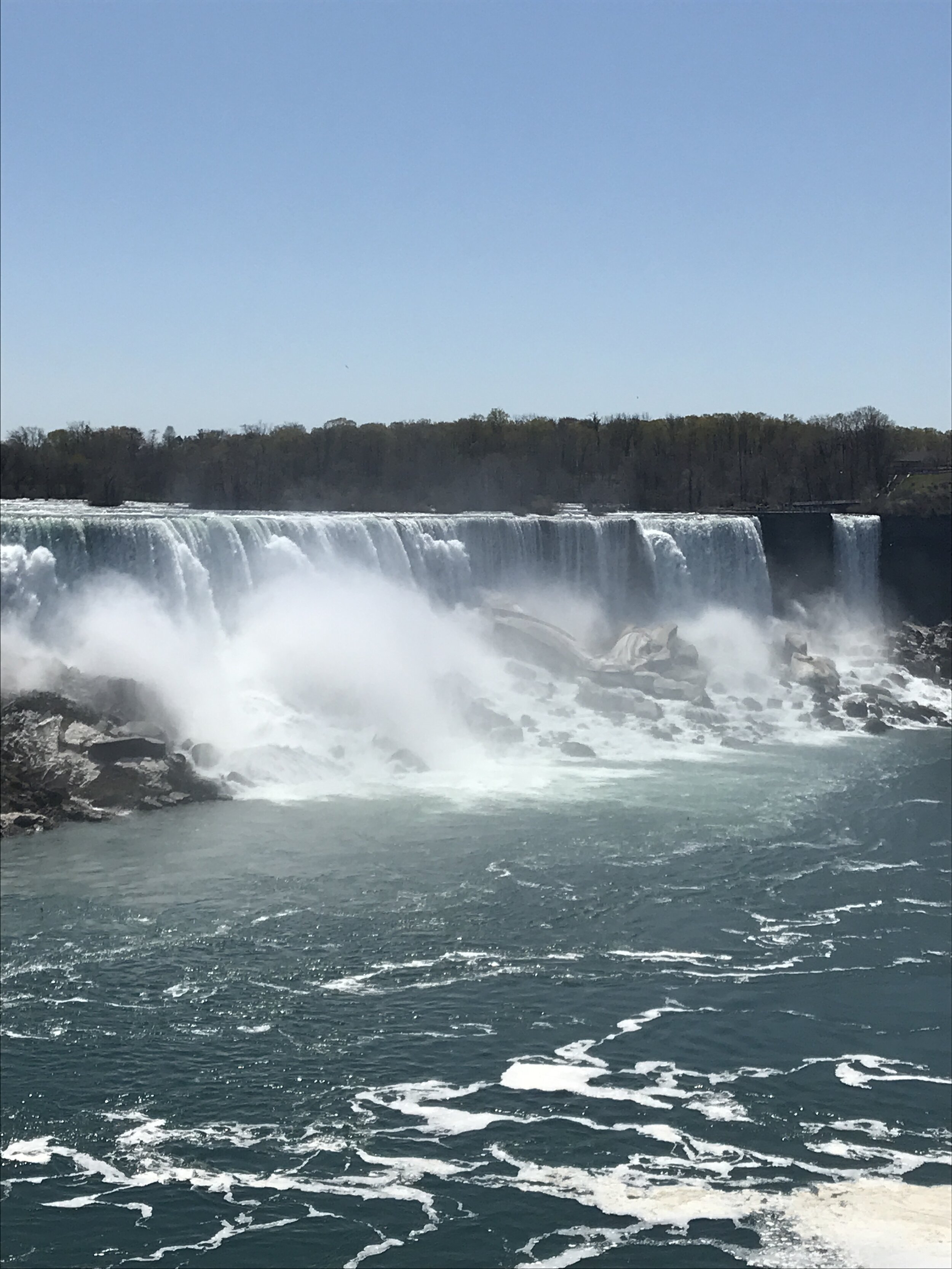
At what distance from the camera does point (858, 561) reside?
55219 mm

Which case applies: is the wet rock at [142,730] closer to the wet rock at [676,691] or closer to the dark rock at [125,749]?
the dark rock at [125,749]

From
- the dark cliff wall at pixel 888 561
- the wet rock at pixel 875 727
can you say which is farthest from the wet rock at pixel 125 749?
the dark cliff wall at pixel 888 561

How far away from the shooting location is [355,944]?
20469 mm

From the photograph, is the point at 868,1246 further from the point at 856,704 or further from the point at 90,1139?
the point at 856,704

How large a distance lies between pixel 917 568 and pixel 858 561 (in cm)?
300

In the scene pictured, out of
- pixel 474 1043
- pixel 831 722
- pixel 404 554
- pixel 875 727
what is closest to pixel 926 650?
pixel 875 727

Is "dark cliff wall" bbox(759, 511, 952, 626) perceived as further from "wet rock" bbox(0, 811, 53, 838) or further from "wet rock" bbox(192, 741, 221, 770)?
"wet rock" bbox(0, 811, 53, 838)

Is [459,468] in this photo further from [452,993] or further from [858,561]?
[452,993]

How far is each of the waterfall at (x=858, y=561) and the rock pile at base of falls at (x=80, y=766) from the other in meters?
32.8

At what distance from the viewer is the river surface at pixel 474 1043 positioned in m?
13.3

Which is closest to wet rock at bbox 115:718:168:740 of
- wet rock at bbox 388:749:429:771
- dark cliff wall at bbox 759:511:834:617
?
wet rock at bbox 388:749:429:771

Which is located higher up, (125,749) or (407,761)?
(125,749)

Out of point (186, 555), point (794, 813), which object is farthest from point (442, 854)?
point (186, 555)

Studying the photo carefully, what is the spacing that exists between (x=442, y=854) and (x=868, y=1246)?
1352cm
